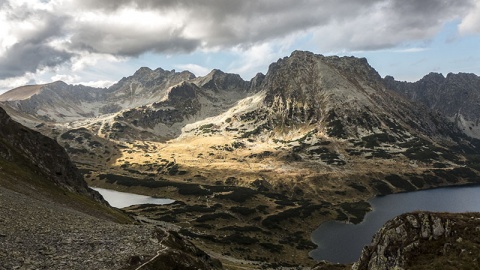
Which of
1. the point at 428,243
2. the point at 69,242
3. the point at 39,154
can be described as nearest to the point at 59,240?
the point at 69,242

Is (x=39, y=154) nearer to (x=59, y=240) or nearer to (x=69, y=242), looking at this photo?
(x=59, y=240)

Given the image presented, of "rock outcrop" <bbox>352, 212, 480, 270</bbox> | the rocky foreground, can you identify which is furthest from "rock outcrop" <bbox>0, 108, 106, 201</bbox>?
"rock outcrop" <bbox>352, 212, 480, 270</bbox>

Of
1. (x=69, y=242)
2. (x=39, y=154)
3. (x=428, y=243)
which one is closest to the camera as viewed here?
(x=69, y=242)

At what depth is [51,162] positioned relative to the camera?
365 ft

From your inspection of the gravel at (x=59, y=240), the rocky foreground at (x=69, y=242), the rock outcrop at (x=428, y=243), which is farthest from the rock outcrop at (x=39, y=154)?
the rock outcrop at (x=428, y=243)

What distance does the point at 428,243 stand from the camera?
1789 inches

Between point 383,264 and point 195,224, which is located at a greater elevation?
point 383,264

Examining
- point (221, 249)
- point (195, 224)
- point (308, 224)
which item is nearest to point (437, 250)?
point (221, 249)

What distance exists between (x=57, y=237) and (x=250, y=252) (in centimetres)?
10695

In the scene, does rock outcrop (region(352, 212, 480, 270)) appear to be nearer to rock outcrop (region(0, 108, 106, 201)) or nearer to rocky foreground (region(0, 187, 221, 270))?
rocky foreground (region(0, 187, 221, 270))

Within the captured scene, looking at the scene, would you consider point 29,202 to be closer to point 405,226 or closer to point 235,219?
point 405,226

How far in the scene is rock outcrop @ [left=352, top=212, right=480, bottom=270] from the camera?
135ft

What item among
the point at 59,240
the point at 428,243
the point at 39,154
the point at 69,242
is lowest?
the point at 428,243

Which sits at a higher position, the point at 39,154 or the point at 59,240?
the point at 39,154
